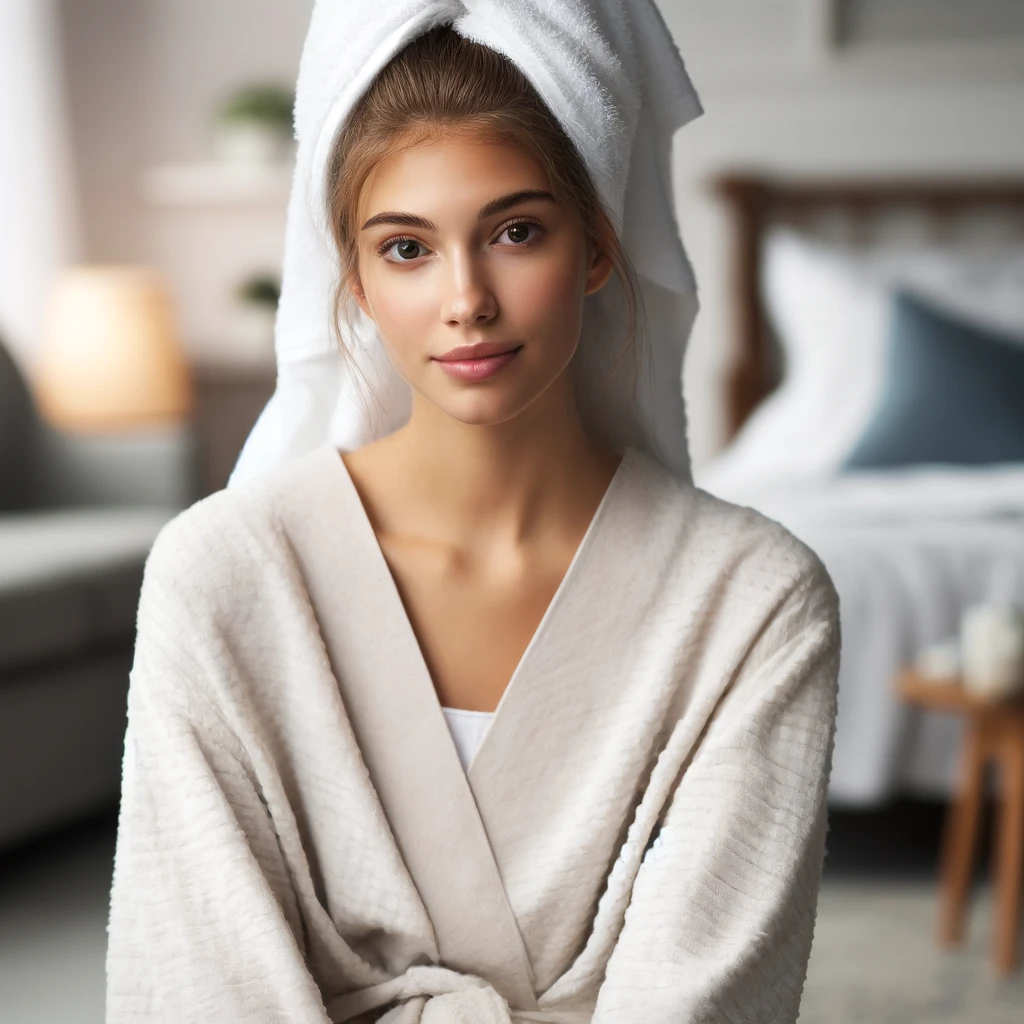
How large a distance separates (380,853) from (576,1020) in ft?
0.57

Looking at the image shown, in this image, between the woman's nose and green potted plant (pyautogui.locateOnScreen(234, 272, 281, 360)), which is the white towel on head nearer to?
the woman's nose

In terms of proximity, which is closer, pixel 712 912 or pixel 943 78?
pixel 712 912

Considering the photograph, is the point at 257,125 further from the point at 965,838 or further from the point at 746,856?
the point at 746,856

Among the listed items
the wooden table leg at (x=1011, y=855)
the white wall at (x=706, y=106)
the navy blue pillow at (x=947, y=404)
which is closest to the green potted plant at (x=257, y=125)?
the white wall at (x=706, y=106)

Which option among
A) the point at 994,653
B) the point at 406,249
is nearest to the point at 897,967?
the point at 994,653

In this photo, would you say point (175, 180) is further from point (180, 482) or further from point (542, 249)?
point (542, 249)

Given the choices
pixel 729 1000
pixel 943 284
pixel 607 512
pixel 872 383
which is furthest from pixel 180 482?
pixel 729 1000

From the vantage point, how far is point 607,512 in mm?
904

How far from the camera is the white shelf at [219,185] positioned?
3789mm

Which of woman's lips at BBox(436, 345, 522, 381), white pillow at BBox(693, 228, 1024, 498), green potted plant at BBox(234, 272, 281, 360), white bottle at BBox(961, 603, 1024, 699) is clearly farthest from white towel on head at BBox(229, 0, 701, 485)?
green potted plant at BBox(234, 272, 281, 360)

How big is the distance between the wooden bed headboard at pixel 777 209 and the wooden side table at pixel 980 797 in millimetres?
1711

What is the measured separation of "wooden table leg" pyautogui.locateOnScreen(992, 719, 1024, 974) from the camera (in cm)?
195

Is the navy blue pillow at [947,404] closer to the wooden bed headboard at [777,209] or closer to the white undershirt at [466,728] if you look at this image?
the wooden bed headboard at [777,209]

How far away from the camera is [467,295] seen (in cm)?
76
